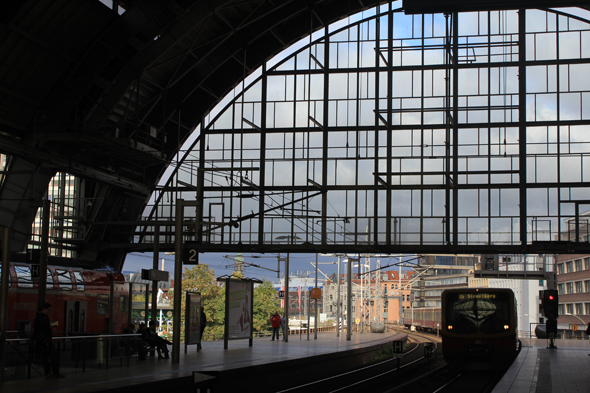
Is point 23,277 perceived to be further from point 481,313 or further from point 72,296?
point 481,313

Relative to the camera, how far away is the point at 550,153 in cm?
3127

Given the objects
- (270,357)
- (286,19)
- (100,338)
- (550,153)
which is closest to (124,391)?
(100,338)

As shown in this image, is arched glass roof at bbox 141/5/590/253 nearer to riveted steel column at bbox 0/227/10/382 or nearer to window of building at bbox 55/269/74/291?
window of building at bbox 55/269/74/291

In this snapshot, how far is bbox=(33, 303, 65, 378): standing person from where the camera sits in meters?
14.4

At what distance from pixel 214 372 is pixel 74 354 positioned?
8.30 meters

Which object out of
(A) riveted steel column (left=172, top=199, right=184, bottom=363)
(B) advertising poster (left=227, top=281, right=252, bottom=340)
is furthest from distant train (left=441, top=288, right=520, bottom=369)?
(A) riveted steel column (left=172, top=199, right=184, bottom=363)

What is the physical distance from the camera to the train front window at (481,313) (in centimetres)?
2258

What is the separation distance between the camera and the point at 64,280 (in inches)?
970

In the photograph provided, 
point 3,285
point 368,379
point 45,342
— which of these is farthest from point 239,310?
point 3,285

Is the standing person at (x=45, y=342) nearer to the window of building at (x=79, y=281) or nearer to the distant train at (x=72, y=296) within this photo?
the distant train at (x=72, y=296)

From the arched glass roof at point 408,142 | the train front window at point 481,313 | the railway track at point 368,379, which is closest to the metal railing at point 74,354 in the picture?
the railway track at point 368,379

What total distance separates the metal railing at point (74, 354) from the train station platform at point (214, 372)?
0.61 ft

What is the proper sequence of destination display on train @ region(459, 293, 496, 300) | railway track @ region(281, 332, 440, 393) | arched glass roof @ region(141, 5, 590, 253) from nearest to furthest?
railway track @ region(281, 332, 440, 393), destination display on train @ region(459, 293, 496, 300), arched glass roof @ region(141, 5, 590, 253)

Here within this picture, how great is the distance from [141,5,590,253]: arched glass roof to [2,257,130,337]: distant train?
15.4 feet
